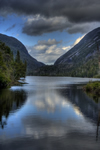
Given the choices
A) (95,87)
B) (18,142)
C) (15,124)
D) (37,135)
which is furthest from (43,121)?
(95,87)

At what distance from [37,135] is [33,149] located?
2705mm

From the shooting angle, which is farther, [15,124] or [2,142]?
[15,124]

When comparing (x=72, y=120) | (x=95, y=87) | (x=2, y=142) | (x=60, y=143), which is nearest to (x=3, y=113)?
(x=72, y=120)

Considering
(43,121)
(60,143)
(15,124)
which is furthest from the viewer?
(43,121)

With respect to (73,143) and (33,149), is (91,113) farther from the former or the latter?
(33,149)

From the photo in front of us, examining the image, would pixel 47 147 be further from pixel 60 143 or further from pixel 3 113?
pixel 3 113

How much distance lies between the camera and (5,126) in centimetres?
1739

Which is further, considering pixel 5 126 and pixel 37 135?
pixel 5 126

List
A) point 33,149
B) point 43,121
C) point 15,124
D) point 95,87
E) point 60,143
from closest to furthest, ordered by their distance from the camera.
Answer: point 33,149, point 60,143, point 15,124, point 43,121, point 95,87

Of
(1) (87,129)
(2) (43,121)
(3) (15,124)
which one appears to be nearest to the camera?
(1) (87,129)

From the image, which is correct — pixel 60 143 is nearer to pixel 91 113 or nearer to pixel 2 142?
pixel 2 142

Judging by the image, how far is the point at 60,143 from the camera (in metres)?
13.2

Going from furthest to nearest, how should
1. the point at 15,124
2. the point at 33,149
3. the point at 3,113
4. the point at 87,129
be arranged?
the point at 3,113 < the point at 15,124 < the point at 87,129 < the point at 33,149

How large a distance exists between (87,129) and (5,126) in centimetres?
742
